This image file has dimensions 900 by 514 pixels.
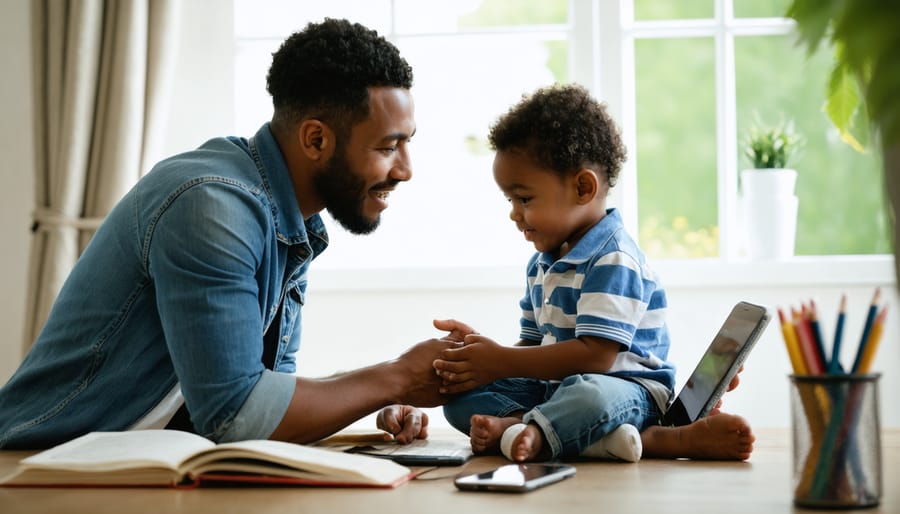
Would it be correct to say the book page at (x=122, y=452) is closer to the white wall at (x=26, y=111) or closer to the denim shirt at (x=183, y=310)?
the denim shirt at (x=183, y=310)

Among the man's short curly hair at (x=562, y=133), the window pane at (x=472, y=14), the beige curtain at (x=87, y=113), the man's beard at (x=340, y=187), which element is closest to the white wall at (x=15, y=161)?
the beige curtain at (x=87, y=113)

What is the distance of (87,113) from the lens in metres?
2.96

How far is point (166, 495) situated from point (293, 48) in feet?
3.08

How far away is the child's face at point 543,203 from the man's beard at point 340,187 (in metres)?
0.29

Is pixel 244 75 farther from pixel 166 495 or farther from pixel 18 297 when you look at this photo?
pixel 166 495

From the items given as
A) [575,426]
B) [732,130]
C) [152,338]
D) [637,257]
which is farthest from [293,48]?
[732,130]

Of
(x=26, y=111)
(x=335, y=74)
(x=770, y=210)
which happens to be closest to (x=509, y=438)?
(x=335, y=74)

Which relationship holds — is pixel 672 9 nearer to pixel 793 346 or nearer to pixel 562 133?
pixel 562 133

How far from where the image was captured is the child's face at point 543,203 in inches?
74.9

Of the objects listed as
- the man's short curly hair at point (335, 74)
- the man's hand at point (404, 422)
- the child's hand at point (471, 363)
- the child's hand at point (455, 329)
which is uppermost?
the man's short curly hair at point (335, 74)

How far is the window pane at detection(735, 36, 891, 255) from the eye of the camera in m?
3.21

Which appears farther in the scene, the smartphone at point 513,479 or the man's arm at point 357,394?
the man's arm at point 357,394

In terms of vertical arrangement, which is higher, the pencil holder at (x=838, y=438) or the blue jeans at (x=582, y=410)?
the pencil holder at (x=838, y=438)

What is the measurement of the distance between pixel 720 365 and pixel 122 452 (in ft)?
2.94
